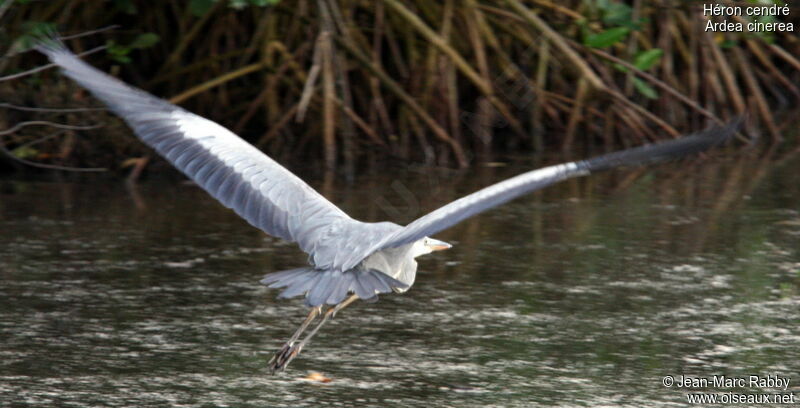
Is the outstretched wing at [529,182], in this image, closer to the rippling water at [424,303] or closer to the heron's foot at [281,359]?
the heron's foot at [281,359]

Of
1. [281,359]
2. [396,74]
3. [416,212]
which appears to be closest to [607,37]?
[416,212]

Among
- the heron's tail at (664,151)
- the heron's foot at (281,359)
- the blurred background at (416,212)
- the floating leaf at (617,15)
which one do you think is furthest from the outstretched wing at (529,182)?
Result: the floating leaf at (617,15)

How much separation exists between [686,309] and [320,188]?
8.71 ft

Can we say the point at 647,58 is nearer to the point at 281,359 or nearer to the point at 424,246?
the point at 424,246

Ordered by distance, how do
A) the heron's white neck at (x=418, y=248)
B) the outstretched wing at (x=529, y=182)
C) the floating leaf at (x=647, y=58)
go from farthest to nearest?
the floating leaf at (x=647, y=58), the heron's white neck at (x=418, y=248), the outstretched wing at (x=529, y=182)

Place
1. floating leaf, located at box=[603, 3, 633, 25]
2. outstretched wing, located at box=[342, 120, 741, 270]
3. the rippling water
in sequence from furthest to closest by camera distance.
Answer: floating leaf, located at box=[603, 3, 633, 25] < the rippling water < outstretched wing, located at box=[342, 120, 741, 270]

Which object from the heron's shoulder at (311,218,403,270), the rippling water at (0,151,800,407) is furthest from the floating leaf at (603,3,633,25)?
the heron's shoulder at (311,218,403,270)

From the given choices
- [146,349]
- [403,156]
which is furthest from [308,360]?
[403,156]

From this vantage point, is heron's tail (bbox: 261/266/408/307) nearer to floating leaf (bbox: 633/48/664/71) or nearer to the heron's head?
the heron's head

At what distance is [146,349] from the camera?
3.69 meters

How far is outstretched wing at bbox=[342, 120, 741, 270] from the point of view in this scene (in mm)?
3273

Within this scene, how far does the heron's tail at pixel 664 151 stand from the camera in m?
3.36

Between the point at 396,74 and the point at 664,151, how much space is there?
4933 millimetres

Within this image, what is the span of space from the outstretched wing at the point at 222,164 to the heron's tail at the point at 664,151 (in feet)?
3.16
